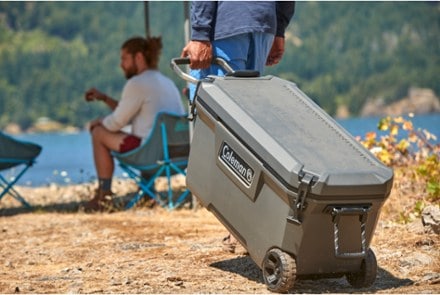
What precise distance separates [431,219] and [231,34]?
1.43m

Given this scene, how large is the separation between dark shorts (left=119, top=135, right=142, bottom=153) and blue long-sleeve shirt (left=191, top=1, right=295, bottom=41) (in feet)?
9.73

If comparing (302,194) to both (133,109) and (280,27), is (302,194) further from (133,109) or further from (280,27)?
(133,109)

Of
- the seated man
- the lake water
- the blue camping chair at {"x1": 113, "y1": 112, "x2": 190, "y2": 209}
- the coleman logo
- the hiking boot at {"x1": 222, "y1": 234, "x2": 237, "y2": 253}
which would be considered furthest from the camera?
the lake water

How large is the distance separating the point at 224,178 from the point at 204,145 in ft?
0.67

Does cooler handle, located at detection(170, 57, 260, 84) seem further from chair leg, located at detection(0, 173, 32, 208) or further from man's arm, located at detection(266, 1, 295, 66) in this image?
chair leg, located at detection(0, 173, 32, 208)

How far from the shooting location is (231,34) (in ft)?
16.1

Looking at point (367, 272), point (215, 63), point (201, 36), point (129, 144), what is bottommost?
point (129, 144)

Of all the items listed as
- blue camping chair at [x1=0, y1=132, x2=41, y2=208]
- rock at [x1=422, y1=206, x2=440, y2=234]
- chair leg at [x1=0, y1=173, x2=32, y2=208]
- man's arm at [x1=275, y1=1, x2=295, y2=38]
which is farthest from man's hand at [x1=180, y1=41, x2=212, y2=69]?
chair leg at [x1=0, y1=173, x2=32, y2=208]

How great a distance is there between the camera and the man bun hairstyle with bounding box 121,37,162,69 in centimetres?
809

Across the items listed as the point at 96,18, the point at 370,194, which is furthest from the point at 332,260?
the point at 96,18

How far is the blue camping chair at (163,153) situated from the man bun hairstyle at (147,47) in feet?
1.99

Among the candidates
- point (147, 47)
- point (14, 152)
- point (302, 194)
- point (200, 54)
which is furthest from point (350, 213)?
point (14, 152)

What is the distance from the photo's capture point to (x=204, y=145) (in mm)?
4562

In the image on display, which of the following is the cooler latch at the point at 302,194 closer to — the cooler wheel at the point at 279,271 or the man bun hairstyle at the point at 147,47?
the cooler wheel at the point at 279,271
